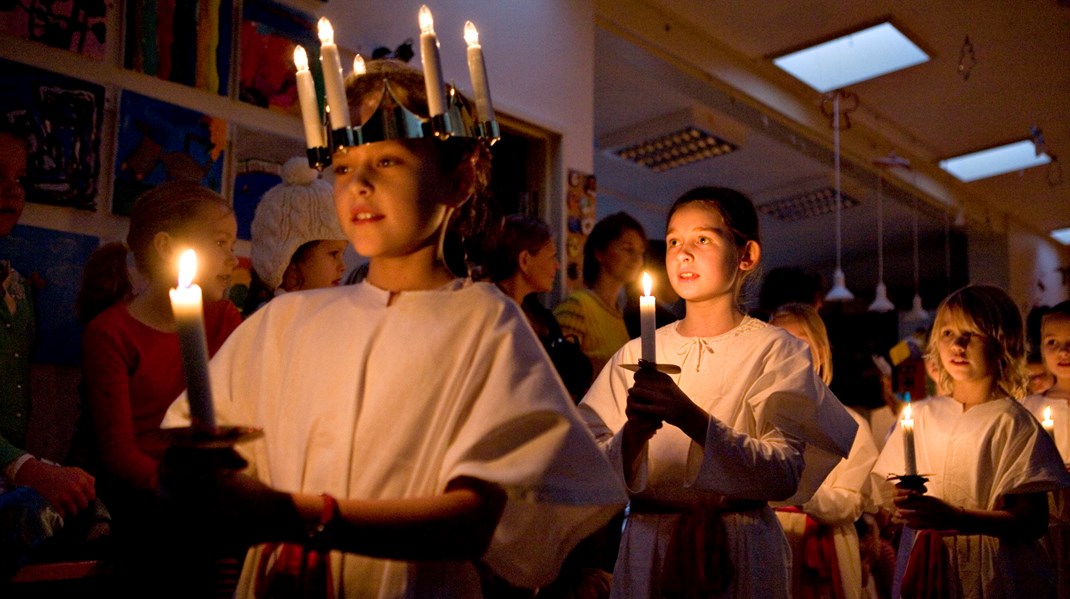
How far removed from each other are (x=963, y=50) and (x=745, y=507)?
618 cm

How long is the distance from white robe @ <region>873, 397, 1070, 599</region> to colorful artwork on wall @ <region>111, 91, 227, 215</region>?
272cm

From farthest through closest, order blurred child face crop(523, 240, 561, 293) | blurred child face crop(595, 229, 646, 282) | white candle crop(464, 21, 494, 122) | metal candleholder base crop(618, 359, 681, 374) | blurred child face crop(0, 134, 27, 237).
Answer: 1. blurred child face crop(595, 229, 646, 282)
2. blurred child face crop(523, 240, 561, 293)
3. blurred child face crop(0, 134, 27, 237)
4. metal candleholder base crop(618, 359, 681, 374)
5. white candle crop(464, 21, 494, 122)

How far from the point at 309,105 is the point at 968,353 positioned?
261cm

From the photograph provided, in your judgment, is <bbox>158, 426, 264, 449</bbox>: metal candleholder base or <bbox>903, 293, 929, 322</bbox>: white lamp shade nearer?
<bbox>158, 426, 264, 449</bbox>: metal candleholder base

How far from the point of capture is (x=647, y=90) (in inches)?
283

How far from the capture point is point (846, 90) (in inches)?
320

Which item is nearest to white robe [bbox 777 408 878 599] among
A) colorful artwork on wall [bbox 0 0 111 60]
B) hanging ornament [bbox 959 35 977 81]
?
colorful artwork on wall [bbox 0 0 111 60]

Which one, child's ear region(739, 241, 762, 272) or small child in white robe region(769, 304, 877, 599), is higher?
child's ear region(739, 241, 762, 272)

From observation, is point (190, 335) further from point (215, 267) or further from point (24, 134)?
point (24, 134)

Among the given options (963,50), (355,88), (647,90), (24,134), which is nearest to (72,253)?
(24,134)

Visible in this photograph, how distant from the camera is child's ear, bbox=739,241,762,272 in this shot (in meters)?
2.40

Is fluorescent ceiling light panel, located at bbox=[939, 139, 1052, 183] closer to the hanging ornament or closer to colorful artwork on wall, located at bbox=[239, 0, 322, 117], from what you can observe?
the hanging ornament

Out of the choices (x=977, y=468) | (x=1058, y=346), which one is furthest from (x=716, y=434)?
(x=1058, y=346)

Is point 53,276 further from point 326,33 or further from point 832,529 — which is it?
point 832,529
